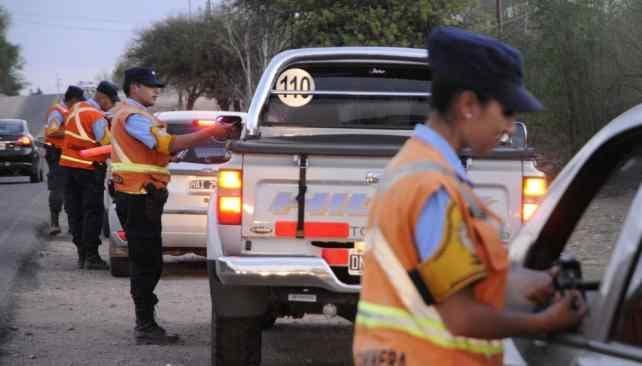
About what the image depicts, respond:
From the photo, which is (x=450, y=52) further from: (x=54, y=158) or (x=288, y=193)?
(x=54, y=158)

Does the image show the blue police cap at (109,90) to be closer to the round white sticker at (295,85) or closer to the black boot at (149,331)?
the black boot at (149,331)

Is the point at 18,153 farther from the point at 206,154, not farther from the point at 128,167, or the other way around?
the point at 128,167

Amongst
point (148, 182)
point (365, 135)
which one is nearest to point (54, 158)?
point (148, 182)

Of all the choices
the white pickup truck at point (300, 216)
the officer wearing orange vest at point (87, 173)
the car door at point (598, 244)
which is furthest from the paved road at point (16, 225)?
the car door at point (598, 244)

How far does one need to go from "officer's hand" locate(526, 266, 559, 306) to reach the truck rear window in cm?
570

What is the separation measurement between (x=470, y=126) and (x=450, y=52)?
180 millimetres

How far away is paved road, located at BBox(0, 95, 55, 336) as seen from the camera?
526 inches

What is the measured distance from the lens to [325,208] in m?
7.52

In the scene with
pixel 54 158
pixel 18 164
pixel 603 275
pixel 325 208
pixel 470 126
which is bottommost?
pixel 18 164

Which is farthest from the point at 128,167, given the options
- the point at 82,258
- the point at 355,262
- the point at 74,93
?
the point at 74,93

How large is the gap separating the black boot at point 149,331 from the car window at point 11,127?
25103 mm

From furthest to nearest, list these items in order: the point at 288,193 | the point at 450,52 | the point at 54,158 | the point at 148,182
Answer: the point at 54,158 → the point at 148,182 → the point at 288,193 → the point at 450,52

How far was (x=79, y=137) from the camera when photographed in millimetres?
14758

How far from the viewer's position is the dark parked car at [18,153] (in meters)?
33.5
